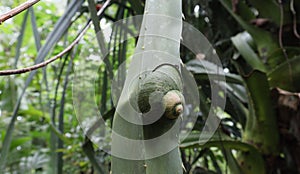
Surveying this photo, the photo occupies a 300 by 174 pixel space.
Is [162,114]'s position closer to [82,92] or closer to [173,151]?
[173,151]

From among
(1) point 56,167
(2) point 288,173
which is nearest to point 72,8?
(1) point 56,167

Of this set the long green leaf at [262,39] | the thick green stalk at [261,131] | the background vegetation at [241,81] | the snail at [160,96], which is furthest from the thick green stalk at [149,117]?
the long green leaf at [262,39]

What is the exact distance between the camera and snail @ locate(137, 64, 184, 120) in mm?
193

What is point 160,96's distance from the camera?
20cm

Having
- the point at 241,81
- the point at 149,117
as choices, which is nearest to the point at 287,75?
the point at 241,81

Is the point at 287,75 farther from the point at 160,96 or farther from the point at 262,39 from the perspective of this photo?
the point at 160,96

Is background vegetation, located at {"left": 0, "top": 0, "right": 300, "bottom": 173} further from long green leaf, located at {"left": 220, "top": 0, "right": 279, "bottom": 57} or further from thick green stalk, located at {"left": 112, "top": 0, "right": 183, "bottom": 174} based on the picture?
thick green stalk, located at {"left": 112, "top": 0, "right": 183, "bottom": 174}

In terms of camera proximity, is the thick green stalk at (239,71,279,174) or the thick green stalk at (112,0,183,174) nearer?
the thick green stalk at (112,0,183,174)

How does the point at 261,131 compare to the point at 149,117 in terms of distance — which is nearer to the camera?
the point at 149,117

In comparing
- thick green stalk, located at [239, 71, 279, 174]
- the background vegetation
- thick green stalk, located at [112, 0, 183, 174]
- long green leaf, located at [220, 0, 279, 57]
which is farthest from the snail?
long green leaf, located at [220, 0, 279, 57]

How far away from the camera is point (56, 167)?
53 cm

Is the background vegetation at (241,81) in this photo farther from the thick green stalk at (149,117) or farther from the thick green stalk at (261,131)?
the thick green stalk at (149,117)

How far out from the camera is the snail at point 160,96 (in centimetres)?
19

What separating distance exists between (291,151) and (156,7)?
0.45 meters
